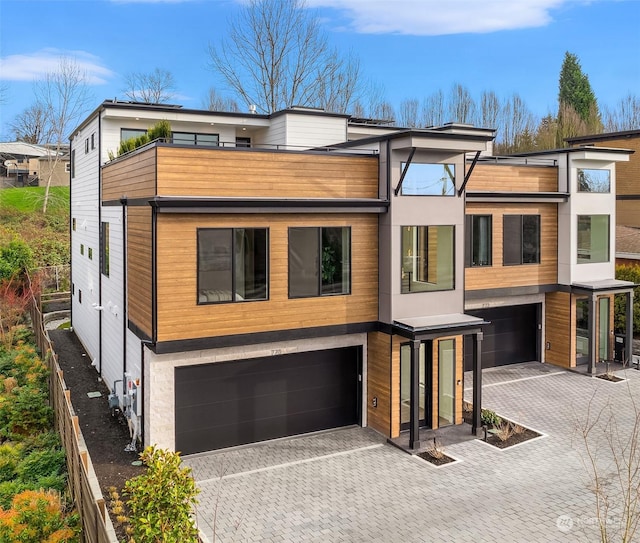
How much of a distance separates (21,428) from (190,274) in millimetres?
6242

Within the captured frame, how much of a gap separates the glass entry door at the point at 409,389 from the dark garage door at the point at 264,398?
44.8 inches

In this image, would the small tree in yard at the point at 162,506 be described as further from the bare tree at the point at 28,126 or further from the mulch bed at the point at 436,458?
the bare tree at the point at 28,126

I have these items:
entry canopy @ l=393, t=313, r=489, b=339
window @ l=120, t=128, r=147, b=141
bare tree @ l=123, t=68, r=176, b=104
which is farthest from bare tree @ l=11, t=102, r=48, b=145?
entry canopy @ l=393, t=313, r=489, b=339

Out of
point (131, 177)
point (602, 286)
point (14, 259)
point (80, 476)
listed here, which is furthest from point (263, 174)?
point (14, 259)

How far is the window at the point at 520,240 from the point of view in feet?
60.1

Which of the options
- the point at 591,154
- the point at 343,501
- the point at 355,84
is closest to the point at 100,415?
the point at 343,501

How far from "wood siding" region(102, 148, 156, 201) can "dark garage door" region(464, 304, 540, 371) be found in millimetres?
11027

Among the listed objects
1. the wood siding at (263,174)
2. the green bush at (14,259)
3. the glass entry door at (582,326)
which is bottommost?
the glass entry door at (582,326)

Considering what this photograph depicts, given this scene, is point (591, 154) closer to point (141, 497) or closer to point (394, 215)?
point (394, 215)

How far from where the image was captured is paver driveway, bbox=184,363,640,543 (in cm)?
952

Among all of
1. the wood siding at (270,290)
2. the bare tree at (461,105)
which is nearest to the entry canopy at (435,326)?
the wood siding at (270,290)

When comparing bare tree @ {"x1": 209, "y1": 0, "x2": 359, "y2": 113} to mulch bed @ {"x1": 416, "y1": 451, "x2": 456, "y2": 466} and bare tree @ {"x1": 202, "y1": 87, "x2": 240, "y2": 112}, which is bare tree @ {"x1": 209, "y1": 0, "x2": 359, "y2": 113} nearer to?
bare tree @ {"x1": 202, "y1": 87, "x2": 240, "y2": 112}

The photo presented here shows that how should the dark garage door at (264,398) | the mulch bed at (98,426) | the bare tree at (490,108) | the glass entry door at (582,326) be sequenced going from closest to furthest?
the mulch bed at (98,426), the dark garage door at (264,398), the glass entry door at (582,326), the bare tree at (490,108)

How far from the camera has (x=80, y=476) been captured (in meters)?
8.84
